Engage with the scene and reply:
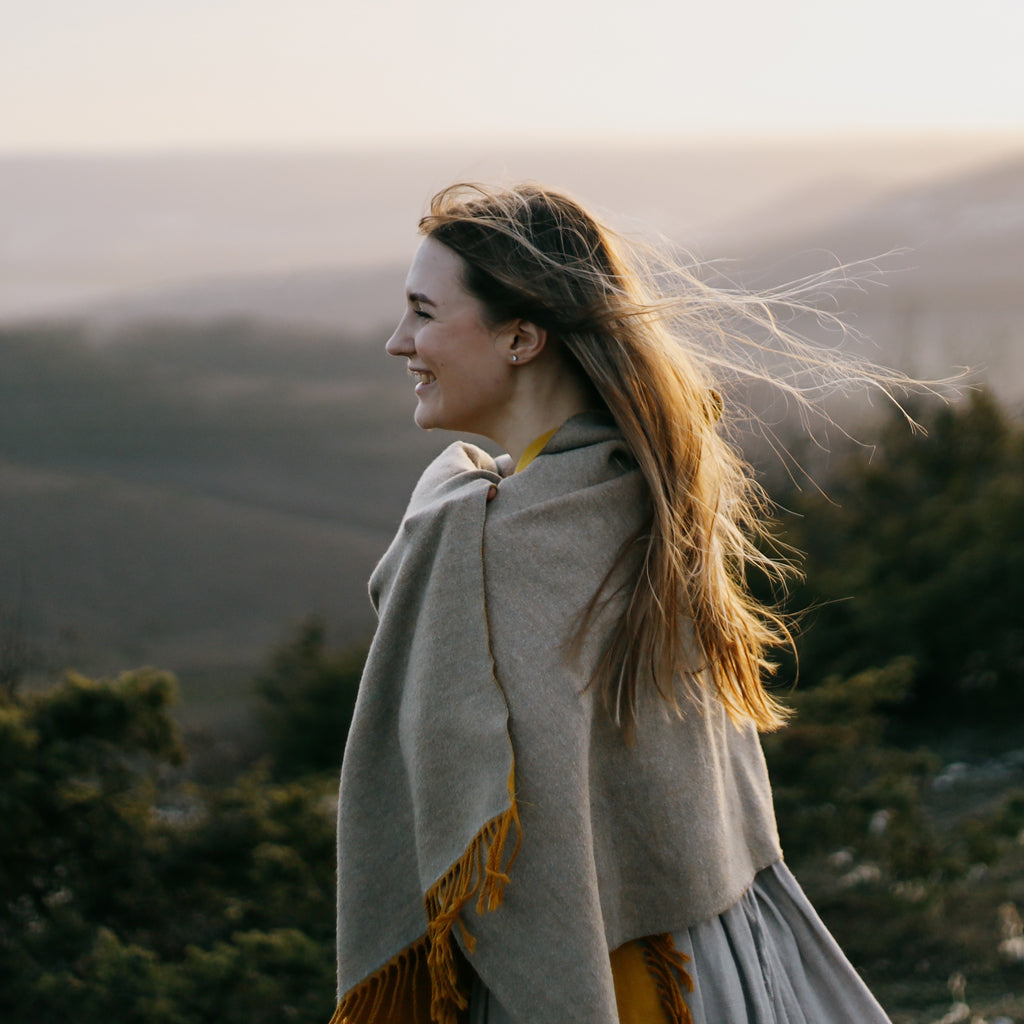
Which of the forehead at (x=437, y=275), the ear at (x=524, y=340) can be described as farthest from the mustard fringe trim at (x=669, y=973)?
the forehead at (x=437, y=275)

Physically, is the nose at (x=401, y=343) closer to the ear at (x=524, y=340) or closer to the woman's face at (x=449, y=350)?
the woman's face at (x=449, y=350)

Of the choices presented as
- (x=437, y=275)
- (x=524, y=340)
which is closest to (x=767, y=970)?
(x=524, y=340)

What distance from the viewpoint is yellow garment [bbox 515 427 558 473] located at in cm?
193

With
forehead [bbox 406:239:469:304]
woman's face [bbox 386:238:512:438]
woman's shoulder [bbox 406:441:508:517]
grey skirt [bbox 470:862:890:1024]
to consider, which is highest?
forehead [bbox 406:239:469:304]

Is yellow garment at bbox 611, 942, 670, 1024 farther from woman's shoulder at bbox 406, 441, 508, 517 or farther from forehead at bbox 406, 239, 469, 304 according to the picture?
forehead at bbox 406, 239, 469, 304

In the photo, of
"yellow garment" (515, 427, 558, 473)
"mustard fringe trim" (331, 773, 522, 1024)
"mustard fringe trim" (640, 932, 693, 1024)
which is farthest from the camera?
"yellow garment" (515, 427, 558, 473)

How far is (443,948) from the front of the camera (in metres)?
1.73

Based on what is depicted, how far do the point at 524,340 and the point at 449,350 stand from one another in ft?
0.40

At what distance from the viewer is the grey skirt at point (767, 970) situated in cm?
188

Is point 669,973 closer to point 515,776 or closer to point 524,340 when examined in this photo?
point 515,776

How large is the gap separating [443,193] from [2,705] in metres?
3.03

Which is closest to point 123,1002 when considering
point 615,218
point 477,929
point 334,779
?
point 334,779

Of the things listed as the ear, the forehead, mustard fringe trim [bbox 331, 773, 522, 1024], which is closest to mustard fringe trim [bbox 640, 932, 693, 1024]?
mustard fringe trim [bbox 331, 773, 522, 1024]

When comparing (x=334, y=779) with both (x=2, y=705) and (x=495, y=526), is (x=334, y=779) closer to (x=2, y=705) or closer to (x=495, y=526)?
(x=2, y=705)
